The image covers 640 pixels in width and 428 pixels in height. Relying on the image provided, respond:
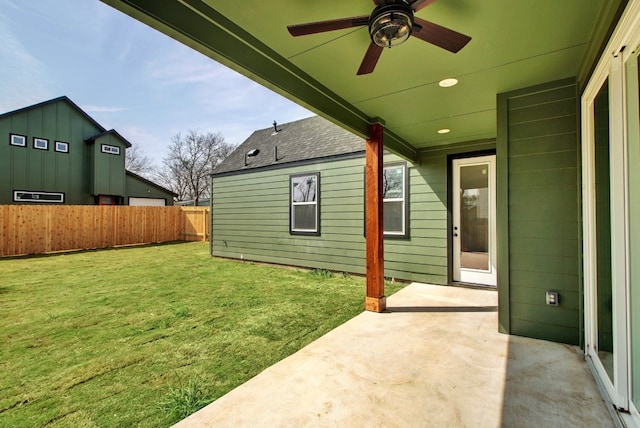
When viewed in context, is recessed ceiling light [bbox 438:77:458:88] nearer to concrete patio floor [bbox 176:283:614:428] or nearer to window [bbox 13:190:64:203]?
concrete patio floor [bbox 176:283:614:428]

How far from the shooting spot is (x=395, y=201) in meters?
5.36

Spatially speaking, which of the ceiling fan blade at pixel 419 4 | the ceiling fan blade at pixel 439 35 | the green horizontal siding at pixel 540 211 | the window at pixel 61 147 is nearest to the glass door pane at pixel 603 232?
the green horizontal siding at pixel 540 211

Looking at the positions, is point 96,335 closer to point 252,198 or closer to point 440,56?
point 440,56

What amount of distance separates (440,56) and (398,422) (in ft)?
8.38

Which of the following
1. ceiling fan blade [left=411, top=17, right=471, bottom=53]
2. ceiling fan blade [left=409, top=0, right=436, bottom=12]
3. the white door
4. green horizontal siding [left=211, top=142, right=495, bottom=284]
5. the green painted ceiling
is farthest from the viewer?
green horizontal siding [left=211, top=142, right=495, bottom=284]

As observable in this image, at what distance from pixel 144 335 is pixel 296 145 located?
213 inches

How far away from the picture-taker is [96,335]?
9.52ft

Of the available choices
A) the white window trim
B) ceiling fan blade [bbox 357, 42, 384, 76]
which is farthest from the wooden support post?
the white window trim

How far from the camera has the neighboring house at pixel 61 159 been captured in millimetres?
10422

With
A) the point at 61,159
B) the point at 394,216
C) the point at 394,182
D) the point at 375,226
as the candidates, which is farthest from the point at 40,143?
the point at 375,226

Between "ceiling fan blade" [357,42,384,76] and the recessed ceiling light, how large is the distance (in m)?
1.01

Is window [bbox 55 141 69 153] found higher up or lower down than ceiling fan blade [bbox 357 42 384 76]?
higher up

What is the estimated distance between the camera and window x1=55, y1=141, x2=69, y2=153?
456 inches

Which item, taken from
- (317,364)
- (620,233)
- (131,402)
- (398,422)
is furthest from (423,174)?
(131,402)
